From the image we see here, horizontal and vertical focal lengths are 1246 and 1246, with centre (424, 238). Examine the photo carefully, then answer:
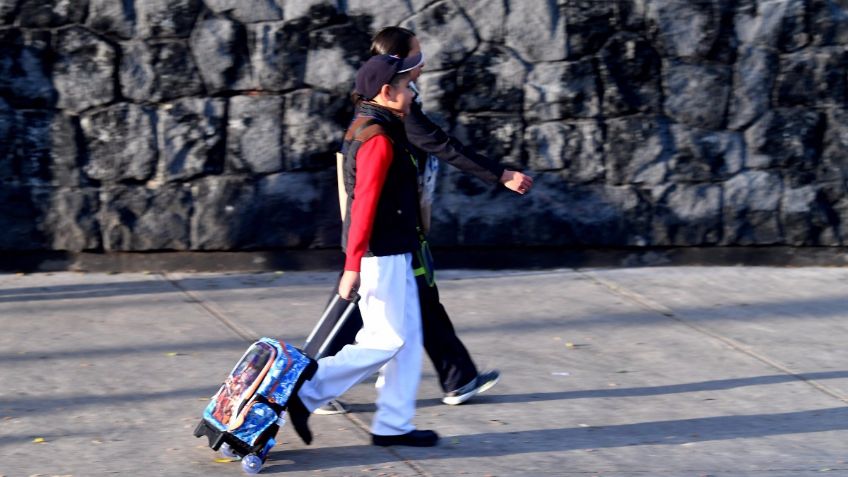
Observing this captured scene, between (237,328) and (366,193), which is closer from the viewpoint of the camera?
(366,193)

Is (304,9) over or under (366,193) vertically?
over

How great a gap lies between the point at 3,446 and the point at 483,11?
380cm

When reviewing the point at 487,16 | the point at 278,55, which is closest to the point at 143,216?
the point at 278,55

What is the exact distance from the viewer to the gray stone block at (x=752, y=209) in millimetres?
7441

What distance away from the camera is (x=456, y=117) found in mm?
7172

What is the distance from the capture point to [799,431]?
198 inches

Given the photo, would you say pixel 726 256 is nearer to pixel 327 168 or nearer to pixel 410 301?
pixel 327 168

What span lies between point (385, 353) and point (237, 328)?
1.78 m

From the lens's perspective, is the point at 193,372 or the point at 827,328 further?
the point at 827,328

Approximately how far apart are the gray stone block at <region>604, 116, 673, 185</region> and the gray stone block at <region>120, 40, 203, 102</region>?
2414 millimetres

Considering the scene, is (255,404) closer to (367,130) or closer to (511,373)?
→ (367,130)

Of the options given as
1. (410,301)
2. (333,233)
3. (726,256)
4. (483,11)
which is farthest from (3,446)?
(726,256)

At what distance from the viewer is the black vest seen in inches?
180

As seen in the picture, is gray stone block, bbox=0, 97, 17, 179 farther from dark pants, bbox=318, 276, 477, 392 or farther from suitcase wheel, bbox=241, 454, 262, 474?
suitcase wheel, bbox=241, 454, 262, 474
